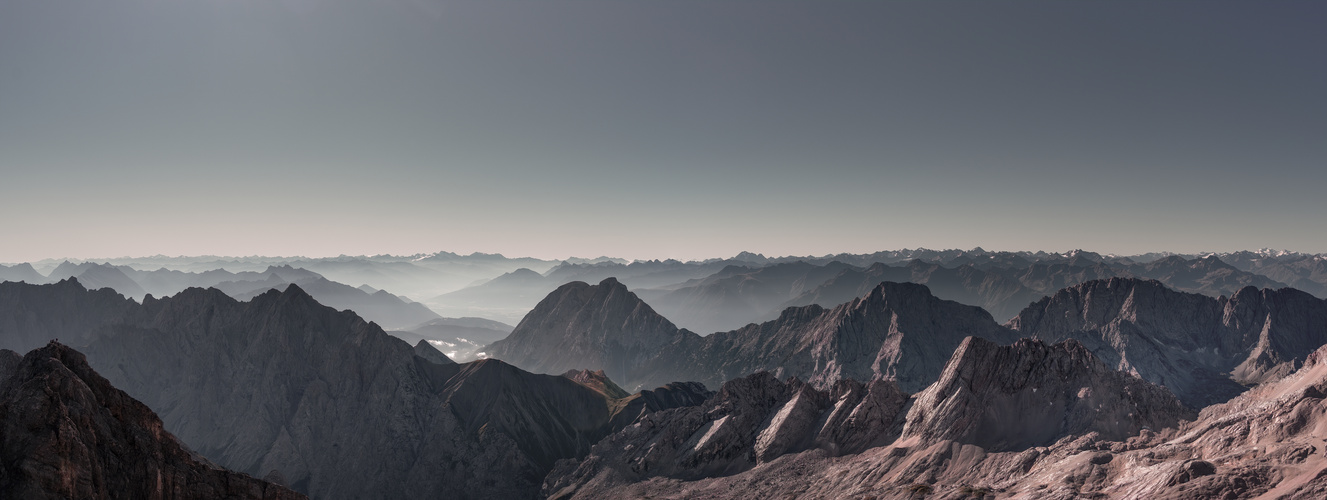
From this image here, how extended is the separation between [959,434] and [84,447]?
178 metres

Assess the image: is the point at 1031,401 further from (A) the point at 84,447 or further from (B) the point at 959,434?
(A) the point at 84,447

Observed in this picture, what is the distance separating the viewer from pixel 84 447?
70.3m

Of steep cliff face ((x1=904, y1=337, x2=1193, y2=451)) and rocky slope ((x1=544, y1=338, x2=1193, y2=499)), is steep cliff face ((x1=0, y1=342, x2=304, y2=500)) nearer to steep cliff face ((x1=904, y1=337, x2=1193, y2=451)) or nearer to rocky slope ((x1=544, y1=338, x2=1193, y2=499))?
rocky slope ((x1=544, y1=338, x2=1193, y2=499))

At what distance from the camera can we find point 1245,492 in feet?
307

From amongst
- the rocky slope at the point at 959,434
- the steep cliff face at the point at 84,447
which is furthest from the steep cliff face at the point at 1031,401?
the steep cliff face at the point at 84,447

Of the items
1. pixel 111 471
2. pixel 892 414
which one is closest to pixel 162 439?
pixel 111 471

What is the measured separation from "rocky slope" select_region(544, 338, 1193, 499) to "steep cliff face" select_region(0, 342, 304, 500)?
13355cm

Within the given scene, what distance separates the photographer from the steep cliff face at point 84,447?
216 feet

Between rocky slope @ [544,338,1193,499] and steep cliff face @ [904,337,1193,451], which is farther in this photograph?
steep cliff face @ [904,337,1193,451]

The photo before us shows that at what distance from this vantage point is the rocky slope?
138875mm

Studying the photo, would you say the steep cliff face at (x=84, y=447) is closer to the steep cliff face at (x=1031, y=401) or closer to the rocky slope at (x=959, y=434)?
the rocky slope at (x=959, y=434)

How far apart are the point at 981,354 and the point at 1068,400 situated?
2437cm

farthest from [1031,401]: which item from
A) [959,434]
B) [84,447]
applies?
[84,447]

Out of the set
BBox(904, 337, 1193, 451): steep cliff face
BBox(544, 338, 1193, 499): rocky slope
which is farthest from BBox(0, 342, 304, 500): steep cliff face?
BBox(904, 337, 1193, 451): steep cliff face
